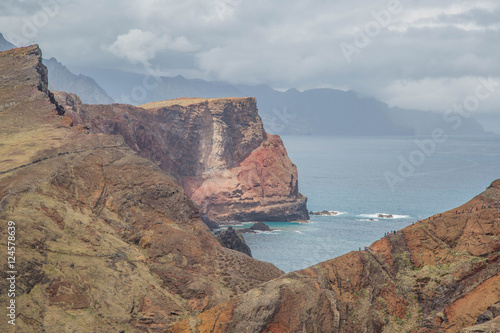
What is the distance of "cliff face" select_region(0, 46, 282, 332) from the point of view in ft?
127

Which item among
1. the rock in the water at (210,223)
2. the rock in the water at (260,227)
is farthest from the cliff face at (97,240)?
the rock in the water at (260,227)

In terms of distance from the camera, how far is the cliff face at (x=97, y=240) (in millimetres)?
38594

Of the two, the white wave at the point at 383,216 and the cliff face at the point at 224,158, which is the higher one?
the cliff face at the point at 224,158

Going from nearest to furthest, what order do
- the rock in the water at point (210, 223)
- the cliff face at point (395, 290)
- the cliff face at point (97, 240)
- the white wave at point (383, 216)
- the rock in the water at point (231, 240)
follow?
the cliff face at point (395, 290), the cliff face at point (97, 240), the rock in the water at point (231, 240), the rock in the water at point (210, 223), the white wave at point (383, 216)

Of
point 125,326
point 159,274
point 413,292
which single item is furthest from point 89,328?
point 413,292

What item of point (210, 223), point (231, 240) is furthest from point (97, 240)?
point (210, 223)

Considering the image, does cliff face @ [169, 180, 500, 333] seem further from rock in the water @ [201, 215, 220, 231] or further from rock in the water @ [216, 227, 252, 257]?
rock in the water @ [201, 215, 220, 231]

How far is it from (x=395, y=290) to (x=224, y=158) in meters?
116

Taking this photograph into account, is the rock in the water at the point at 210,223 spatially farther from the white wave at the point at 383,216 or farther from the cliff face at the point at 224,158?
the white wave at the point at 383,216

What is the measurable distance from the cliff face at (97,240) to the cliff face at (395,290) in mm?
14864

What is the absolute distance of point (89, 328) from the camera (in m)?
36.9

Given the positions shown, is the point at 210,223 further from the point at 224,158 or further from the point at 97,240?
the point at 97,240

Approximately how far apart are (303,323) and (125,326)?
18314 millimetres

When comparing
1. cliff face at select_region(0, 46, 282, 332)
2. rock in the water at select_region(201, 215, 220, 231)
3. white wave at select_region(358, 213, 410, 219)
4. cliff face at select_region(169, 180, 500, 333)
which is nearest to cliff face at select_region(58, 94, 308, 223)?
rock in the water at select_region(201, 215, 220, 231)
